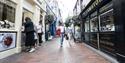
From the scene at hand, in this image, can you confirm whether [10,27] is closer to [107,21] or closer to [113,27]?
[107,21]

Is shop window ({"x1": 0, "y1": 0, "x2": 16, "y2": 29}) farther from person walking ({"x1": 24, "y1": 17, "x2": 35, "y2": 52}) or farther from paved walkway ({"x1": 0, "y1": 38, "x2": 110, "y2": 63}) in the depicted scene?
paved walkway ({"x1": 0, "y1": 38, "x2": 110, "y2": 63})

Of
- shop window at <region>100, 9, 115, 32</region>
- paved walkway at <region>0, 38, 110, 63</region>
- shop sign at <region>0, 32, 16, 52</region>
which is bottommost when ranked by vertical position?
paved walkway at <region>0, 38, 110, 63</region>

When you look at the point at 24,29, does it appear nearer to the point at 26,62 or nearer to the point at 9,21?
the point at 9,21

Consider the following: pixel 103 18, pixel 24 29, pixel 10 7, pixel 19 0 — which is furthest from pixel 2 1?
pixel 103 18

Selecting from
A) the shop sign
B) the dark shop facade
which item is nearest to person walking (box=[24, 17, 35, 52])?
the shop sign

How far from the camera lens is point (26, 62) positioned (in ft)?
19.0

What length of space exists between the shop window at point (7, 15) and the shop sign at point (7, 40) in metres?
0.29

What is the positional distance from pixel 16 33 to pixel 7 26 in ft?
2.69

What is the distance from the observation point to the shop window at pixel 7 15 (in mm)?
6637

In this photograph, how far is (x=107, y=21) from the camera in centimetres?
712

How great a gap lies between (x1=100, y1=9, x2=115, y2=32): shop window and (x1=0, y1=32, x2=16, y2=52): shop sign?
144 inches

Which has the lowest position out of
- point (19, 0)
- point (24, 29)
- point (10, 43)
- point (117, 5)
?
point (10, 43)

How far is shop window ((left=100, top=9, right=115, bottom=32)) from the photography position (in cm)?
651

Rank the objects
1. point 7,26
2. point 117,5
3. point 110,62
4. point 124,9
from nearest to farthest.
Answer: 1. point 124,9
2. point 117,5
3. point 110,62
4. point 7,26
